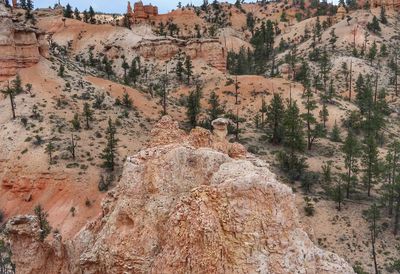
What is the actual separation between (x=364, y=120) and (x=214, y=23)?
86960 millimetres

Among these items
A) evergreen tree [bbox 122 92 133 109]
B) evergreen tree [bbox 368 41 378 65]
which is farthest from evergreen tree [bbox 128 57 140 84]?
evergreen tree [bbox 368 41 378 65]

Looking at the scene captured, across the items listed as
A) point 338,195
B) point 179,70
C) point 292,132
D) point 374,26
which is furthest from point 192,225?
point 374,26

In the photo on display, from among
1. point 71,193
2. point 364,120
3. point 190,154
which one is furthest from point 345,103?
point 190,154

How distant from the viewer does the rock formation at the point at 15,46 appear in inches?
2395

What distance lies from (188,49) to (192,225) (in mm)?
84871

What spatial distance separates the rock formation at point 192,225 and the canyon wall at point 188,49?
78.2 meters

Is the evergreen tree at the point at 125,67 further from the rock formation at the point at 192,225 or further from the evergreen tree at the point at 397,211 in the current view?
the rock formation at the point at 192,225

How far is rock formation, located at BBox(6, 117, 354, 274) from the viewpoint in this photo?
39.1ft

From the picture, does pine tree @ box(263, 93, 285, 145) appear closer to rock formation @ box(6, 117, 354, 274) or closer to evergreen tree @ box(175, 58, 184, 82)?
evergreen tree @ box(175, 58, 184, 82)

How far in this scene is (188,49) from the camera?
94750 mm

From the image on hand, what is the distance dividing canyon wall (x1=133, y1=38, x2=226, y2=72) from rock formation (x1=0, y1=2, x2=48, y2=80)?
34711 millimetres

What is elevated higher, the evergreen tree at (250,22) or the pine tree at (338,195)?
the evergreen tree at (250,22)

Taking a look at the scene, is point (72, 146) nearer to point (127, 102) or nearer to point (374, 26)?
point (127, 102)

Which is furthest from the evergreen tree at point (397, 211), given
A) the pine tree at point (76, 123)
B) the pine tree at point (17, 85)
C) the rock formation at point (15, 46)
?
the rock formation at point (15, 46)
